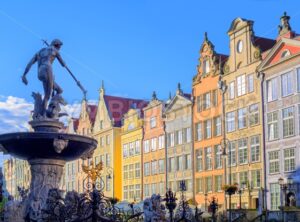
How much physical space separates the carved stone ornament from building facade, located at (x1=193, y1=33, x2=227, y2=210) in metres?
30.6

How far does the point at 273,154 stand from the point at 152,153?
1810cm

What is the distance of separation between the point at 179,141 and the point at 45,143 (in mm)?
36686

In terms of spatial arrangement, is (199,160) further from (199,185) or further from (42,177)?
(42,177)

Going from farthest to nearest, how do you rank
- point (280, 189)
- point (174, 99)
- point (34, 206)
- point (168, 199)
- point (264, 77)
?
1. point (174, 99)
2. point (264, 77)
3. point (280, 189)
4. point (34, 206)
5. point (168, 199)

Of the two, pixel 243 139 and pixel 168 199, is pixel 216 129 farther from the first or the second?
pixel 168 199


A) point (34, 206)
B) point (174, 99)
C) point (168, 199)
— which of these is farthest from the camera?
point (174, 99)

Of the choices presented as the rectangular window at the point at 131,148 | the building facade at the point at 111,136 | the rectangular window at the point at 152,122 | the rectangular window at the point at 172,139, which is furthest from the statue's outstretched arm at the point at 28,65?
the building facade at the point at 111,136

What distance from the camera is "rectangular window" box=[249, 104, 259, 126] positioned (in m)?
43.6

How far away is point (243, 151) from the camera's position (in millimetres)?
44812

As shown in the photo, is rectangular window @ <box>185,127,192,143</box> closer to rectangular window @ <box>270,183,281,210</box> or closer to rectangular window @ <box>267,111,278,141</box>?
rectangular window @ <box>267,111,278,141</box>

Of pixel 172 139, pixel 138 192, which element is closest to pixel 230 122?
pixel 172 139

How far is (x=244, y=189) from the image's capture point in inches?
1731

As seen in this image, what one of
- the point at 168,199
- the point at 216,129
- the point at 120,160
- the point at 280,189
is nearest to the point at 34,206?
the point at 168,199

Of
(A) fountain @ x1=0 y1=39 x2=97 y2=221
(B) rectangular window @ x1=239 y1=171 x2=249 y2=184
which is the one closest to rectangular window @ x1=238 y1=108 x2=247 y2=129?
(B) rectangular window @ x1=239 y1=171 x2=249 y2=184
